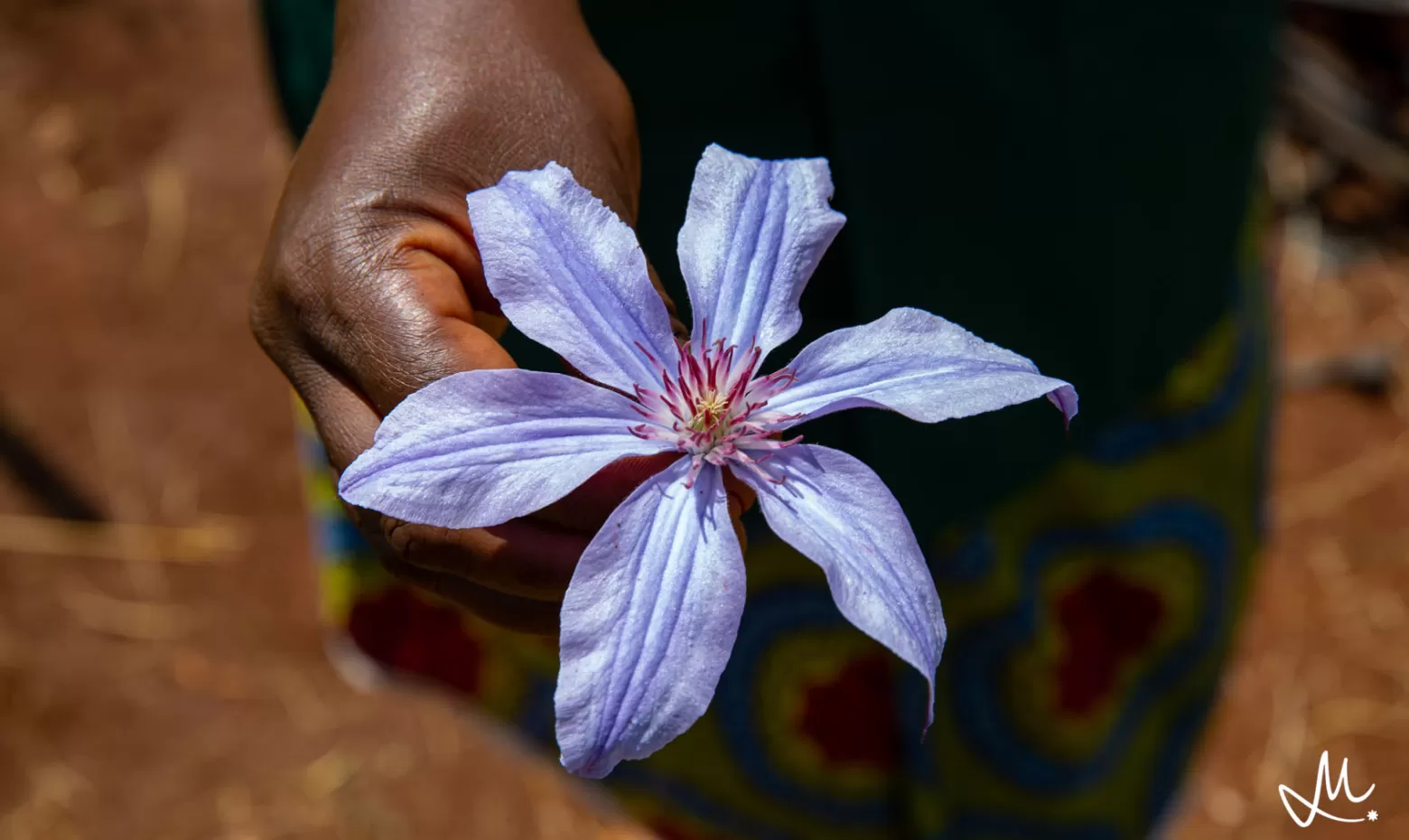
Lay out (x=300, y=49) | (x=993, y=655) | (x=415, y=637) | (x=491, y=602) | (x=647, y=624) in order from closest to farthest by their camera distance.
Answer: (x=647, y=624) < (x=491, y=602) < (x=300, y=49) < (x=993, y=655) < (x=415, y=637)

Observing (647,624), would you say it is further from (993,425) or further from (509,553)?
(993,425)

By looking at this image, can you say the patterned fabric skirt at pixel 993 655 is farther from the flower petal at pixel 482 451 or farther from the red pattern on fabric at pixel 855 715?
the flower petal at pixel 482 451

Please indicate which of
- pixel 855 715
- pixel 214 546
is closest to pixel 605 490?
pixel 855 715

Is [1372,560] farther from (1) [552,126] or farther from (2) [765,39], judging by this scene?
(1) [552,126]

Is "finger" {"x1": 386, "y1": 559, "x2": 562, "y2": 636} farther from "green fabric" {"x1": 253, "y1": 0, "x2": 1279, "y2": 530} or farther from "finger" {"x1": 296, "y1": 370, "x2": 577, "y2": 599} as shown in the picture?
"green fabric" {"x1": 253, "y1": 0, "x2": 1279, "y2": 530}

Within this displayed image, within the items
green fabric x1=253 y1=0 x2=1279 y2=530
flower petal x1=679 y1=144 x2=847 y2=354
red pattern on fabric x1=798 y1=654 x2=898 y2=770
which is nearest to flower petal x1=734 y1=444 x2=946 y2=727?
flower petal x1=679 y1=144 x2=847 y2=354

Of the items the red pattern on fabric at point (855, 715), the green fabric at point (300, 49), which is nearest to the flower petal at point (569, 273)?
the green fabric at point (300, 49)
